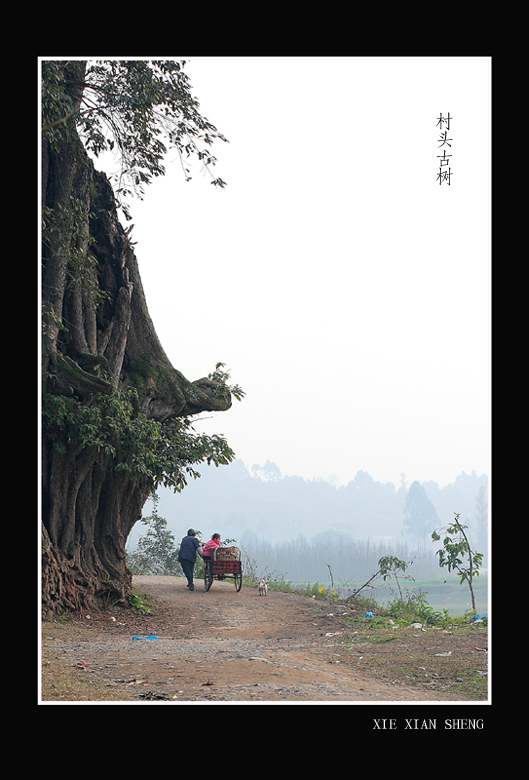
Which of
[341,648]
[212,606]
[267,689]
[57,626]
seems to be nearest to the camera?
[267,689]

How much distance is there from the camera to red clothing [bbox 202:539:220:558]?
14120 mm

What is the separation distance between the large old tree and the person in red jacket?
2.22 m

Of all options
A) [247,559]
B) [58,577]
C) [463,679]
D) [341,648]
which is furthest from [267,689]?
[247,559]

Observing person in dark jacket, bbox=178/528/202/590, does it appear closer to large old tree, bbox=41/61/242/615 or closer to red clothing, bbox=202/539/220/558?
red clothing, bbox=202/539/220/558

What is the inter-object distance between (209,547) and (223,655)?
694cm

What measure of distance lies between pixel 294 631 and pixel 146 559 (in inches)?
490

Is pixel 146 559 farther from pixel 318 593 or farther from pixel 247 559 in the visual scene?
pixel 318 593

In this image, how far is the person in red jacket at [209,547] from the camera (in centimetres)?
1412

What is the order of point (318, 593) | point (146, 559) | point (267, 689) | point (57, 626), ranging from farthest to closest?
1. point (146, 559)
2. point (318, 593)
3. point (57, 626)
4. point (267, 689)

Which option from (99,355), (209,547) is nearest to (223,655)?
(99,355)

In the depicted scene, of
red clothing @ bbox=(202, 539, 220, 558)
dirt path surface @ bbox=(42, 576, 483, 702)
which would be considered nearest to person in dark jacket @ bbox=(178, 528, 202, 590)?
red clothing @ bbox=(202, 539, 220, 558)

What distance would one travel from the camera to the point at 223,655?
23.9 feet

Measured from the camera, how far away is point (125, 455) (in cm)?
1074

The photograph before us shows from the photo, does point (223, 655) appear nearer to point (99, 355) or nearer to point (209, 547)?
point (99, 355)
